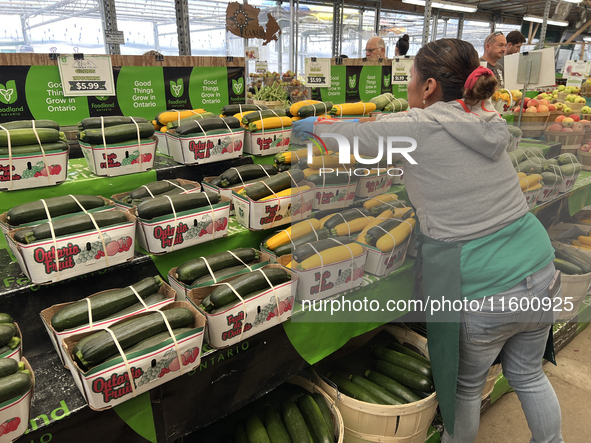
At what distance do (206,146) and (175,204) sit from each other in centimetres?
57

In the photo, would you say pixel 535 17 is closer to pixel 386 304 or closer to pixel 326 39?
pixel 326 39

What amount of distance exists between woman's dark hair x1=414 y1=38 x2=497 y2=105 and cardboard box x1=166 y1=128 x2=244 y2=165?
1.15 metres

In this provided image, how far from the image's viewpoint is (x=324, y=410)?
6.38 ft

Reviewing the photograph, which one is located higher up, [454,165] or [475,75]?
[475,75]

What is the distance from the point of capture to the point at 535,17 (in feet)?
43.8

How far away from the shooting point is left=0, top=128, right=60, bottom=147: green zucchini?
161 cm

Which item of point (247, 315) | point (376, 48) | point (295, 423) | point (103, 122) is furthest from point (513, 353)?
point (376, 48)

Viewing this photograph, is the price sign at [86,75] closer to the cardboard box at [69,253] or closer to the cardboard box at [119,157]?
the cardboard box at [119,157]

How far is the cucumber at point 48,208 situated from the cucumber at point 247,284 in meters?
0.65

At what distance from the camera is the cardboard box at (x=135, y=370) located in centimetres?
122

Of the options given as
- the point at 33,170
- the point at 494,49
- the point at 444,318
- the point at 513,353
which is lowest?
the point at 513,353

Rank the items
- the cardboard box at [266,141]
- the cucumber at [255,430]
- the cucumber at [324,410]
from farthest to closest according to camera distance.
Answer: the cardboard box at [266,141], the cucumber at [324,410], the cucumber at [255,430]

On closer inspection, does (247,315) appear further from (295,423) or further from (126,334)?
(295,423)

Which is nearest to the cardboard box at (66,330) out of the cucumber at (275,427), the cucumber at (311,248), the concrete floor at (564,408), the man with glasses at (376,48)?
the cucumber at (311,248)
